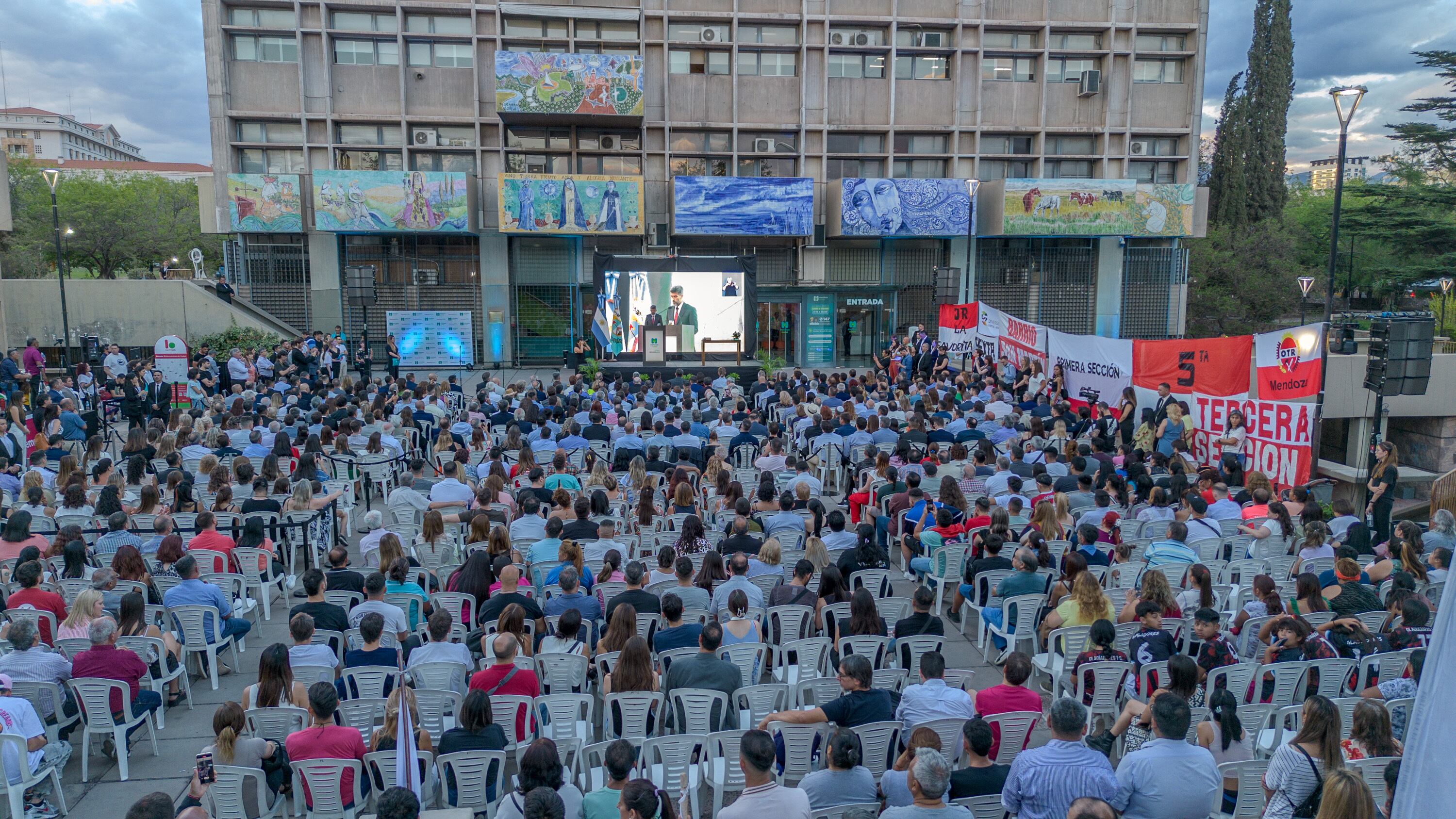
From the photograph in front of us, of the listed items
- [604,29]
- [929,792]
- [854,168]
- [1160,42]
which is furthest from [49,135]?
[929,792]

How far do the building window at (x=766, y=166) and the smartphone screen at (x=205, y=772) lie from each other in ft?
92.7

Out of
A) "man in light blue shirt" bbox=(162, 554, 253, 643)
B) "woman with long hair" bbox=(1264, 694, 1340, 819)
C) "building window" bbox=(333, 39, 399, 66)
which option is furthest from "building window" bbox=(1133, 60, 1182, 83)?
"man in light blue shirt" bbox=(162, 554, 253, 643)

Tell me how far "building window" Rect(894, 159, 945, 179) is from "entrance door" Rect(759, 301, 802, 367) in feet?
19.6

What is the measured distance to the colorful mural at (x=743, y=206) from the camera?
2859 cm

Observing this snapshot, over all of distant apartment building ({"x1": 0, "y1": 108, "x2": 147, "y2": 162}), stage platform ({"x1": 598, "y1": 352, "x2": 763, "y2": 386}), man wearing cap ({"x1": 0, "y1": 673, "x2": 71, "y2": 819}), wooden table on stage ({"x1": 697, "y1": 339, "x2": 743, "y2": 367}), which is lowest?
man wearing cap ({"x1": 0, "y1": 673, "x2": 71, "y2": 819})

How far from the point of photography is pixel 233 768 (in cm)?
427

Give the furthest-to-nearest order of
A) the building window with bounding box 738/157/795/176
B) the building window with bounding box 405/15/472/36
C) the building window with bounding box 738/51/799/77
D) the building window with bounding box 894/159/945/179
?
the building window with bounding box 894/159/945/179
the building window with bounding box 738/157/795/176
the building window with bounding box 738/51/799/77
the building window with bounding box 405/15/472/36

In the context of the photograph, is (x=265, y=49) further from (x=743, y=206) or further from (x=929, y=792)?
(x=929, y=792)

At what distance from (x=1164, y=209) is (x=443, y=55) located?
24703 millimetres

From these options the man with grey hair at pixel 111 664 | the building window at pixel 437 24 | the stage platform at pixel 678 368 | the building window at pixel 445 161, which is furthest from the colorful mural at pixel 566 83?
the man with grey hair at pixel 111 664

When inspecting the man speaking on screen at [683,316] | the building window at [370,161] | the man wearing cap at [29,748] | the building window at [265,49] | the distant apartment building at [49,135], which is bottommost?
the man wearing cap at [29,748]

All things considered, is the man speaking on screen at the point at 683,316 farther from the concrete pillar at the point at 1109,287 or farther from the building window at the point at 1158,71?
the building window at the point at 1158,71

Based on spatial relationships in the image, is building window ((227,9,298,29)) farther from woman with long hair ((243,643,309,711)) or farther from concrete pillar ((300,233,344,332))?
woman with long hair ((243,643,309,711))

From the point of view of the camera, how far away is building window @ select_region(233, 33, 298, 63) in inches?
1113
